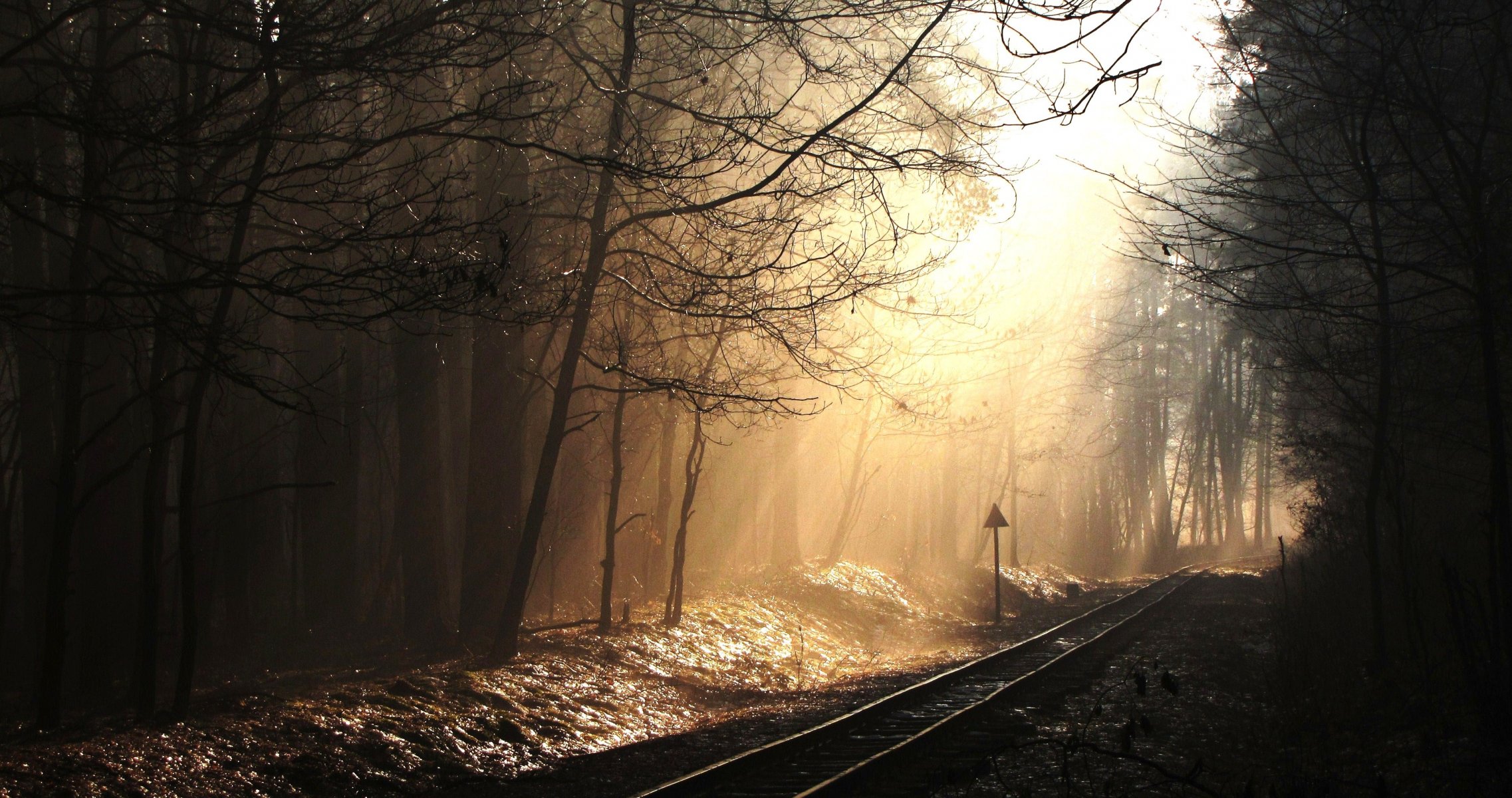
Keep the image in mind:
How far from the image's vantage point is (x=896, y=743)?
9344 millimetres

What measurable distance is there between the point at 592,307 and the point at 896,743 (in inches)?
303

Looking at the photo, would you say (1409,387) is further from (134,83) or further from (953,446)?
(953,446)

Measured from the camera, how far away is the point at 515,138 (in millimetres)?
11828

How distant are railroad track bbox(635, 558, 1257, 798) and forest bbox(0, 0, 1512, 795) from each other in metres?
2.06

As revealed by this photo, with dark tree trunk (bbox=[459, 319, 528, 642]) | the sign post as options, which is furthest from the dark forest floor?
dark tree trunk (bbox=[459, 319, 528, 642])

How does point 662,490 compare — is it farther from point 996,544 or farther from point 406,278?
point 406,278

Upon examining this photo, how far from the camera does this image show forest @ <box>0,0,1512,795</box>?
675 cm

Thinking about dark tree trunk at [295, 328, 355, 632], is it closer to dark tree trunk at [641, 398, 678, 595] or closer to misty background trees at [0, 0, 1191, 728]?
misty background trees at [0, 0, 1191, 728]

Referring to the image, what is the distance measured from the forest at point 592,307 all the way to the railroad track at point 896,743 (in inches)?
81.1

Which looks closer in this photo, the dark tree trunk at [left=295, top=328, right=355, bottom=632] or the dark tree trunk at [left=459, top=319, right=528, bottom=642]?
the dark tree trunk at [left=459, top=319, right=528, bottom=642]

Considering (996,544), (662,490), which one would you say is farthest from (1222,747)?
(996,544)

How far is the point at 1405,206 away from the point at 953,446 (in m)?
25.2

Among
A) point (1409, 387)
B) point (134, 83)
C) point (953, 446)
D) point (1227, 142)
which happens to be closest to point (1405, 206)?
point (1409, 387)

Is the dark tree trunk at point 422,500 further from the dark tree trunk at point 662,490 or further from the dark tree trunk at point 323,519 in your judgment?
the dark tree trunk at point 662,490
